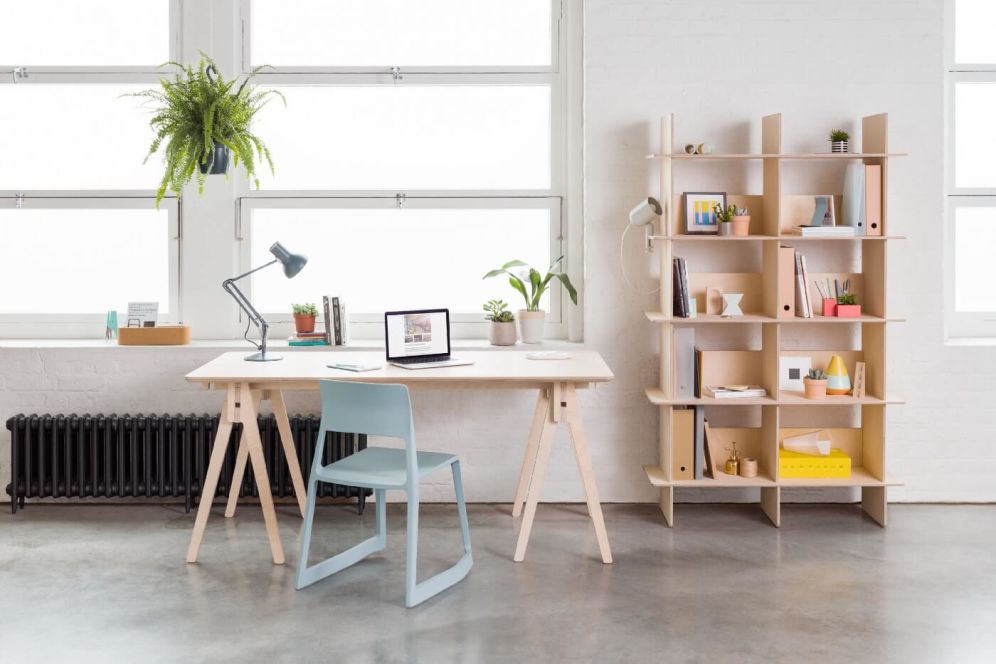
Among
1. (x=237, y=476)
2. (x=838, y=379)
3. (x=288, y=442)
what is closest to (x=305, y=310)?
(x=288, y=442)

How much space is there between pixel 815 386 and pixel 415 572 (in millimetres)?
2082

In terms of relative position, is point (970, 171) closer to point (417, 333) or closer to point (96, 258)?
point (417, 333)

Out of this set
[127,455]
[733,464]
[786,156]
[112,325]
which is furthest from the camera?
[112,325]

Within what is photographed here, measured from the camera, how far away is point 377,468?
3.70m

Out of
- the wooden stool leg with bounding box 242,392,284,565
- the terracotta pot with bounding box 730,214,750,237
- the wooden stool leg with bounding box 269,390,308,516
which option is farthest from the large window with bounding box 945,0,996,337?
the wooden stool leg with bounding box 242,392,284,565

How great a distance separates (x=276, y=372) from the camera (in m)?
3.98

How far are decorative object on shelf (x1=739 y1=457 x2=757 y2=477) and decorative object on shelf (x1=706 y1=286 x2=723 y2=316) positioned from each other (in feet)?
2.28

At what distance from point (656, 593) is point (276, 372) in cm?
169

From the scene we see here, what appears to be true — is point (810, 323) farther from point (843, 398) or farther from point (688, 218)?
point (688, 218)

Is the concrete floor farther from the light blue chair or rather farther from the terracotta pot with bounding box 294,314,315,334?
the terracotta pot with bounding box 294,314,315,334

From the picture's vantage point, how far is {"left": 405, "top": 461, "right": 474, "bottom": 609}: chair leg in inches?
137

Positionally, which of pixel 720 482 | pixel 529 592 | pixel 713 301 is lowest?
pixel 529 592

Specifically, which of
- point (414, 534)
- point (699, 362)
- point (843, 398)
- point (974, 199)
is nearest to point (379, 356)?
point (414, 534)

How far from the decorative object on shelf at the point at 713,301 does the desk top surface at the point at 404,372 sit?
2.12 ft
